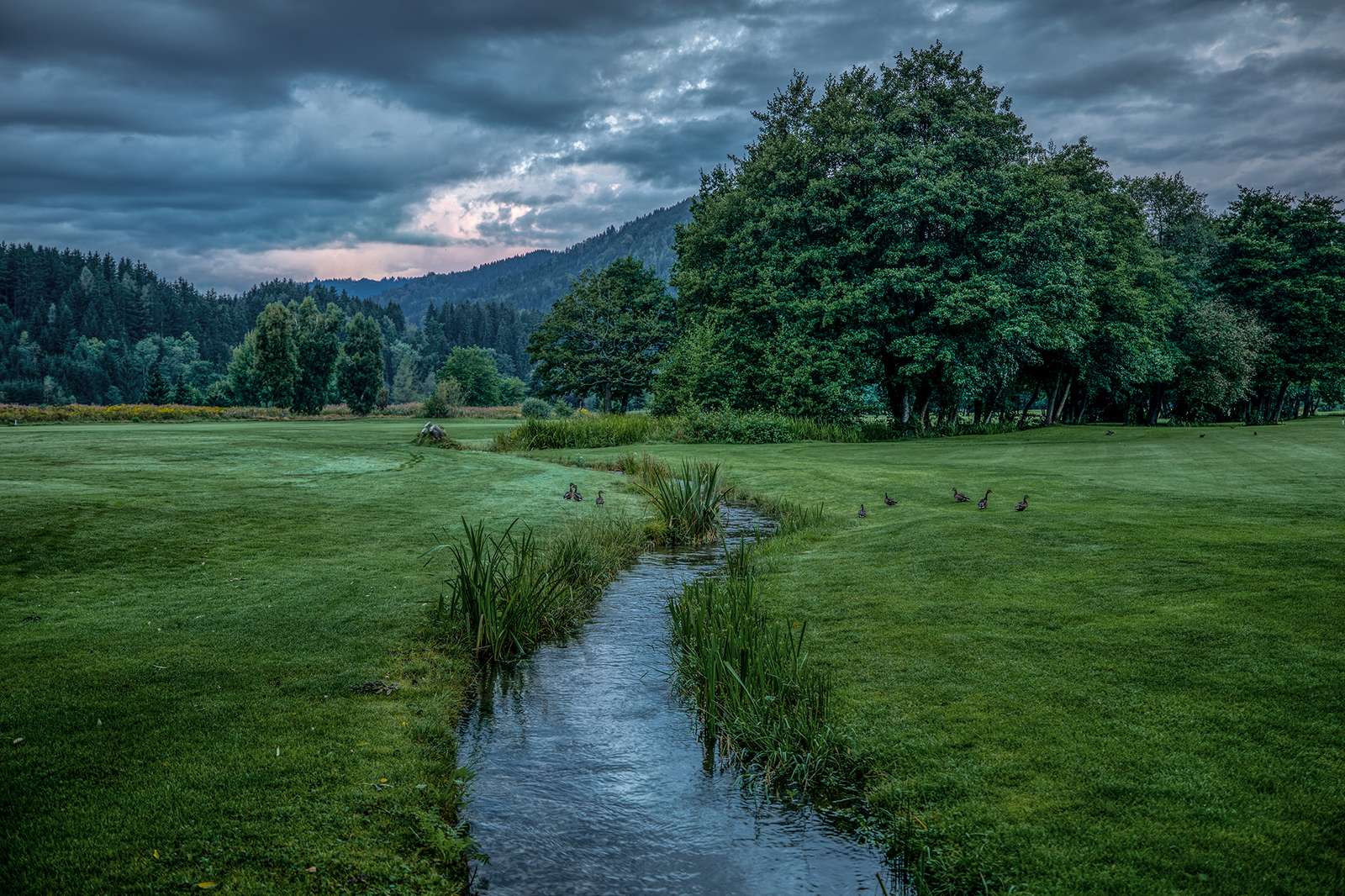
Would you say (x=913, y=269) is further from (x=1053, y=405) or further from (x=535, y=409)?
(x=535, y=409)

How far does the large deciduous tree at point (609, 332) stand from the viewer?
210 feet

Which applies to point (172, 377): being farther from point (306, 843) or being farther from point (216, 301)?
point (306, 843)

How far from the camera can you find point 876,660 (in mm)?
7469

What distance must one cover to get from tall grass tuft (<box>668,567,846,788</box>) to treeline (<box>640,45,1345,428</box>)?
3117 centimetres

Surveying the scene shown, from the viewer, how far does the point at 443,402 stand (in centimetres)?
6950

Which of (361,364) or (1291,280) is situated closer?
(1291,280)

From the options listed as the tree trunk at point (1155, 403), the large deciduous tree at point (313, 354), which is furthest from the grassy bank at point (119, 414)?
the tree trunk at point (1155, 403)

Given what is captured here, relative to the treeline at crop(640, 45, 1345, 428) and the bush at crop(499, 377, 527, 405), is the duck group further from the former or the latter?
the bush at crop(499, 377, 527, 405)

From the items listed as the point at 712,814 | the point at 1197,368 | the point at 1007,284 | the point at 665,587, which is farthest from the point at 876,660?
the point at 1197,368

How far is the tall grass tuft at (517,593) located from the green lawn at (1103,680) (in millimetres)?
2645

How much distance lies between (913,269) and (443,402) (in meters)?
45.5

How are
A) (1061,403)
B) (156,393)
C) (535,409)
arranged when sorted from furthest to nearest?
1. (156,393)
2. (535,409)
3. (1061,403)

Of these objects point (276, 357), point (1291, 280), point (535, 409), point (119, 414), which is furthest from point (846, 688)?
point (276, 357)

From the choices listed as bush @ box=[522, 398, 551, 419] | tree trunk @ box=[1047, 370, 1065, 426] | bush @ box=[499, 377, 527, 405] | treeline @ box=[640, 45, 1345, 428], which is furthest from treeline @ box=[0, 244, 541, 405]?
tree trunk @ box=[1047, 370, 1065, 426]
